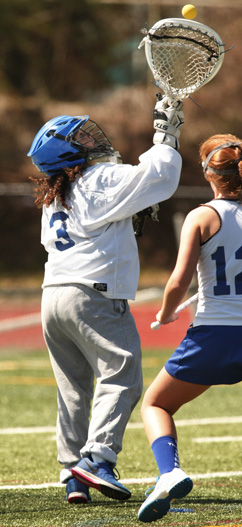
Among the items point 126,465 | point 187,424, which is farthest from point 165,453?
point 187,424

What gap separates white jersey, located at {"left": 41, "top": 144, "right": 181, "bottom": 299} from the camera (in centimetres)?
355

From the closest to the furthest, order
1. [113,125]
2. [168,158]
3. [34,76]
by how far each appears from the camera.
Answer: [168,158] → [113,125] → [34,76]

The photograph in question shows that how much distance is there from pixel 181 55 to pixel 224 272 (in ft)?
3.78

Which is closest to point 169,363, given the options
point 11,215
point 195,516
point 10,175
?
point 195,516

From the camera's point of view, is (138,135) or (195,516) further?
(138,135)

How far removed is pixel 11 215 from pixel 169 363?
55.8ft

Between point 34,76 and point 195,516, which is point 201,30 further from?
point 34,76

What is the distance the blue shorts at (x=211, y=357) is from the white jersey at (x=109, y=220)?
489 mm

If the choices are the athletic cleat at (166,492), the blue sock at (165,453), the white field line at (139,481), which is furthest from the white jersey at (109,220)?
the white field line at (139,481)

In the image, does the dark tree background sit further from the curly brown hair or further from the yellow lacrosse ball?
the curly brown hair

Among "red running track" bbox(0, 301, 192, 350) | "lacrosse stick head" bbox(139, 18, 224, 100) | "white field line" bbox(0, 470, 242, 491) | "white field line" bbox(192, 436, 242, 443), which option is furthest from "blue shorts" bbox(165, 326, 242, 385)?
"red running track" bbox(0, 301, 192, 350)

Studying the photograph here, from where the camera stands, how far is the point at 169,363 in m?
3.29

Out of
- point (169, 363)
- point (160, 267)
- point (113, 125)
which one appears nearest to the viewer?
point (169, 363)

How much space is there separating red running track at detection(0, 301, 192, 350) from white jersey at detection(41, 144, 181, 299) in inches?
330
